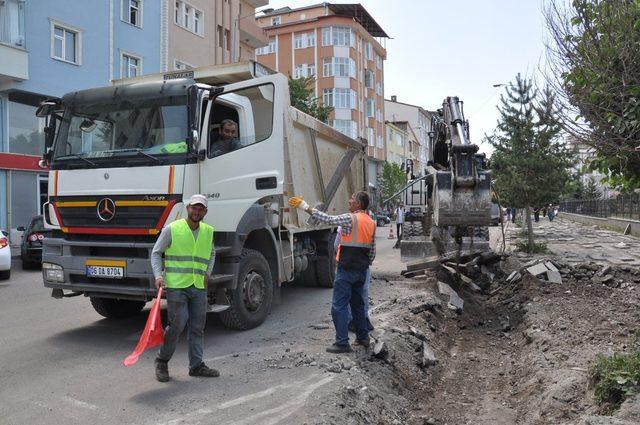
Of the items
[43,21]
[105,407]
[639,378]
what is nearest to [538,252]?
[639,378]

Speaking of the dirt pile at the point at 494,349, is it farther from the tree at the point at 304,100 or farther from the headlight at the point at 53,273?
the tree at the point at 304,100

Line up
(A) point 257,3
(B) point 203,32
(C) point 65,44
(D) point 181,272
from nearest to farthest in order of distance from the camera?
(D) point 181,272 < (C) point 65,44 < (B) point 203,32 < (A) point 257,3

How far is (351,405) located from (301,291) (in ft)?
17.9

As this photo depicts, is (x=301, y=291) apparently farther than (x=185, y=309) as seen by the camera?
Yes

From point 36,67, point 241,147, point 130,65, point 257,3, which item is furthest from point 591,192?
point 241,147

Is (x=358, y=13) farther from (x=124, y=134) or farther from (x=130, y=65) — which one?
(x=124, y=134)

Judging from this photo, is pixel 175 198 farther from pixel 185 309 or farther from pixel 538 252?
pixel 538 252

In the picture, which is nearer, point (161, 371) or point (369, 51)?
point (161, 371)

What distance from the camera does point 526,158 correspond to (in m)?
17.0

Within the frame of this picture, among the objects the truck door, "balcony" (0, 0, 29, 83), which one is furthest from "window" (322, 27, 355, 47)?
the truck door

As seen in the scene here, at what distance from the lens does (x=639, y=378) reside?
410cm

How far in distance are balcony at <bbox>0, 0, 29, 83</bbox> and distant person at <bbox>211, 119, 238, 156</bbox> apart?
1412 cm

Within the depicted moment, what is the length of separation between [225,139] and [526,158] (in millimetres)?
12842

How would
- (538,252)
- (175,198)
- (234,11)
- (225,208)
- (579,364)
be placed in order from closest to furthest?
(579,364) → (175,198) → (225,208) → (538,252) → (234,11)
